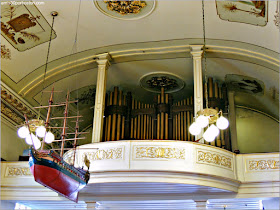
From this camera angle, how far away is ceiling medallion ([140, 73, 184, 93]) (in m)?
11.4

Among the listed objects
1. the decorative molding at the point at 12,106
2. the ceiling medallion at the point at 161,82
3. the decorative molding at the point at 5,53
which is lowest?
the decorative molding at the point at 12,106

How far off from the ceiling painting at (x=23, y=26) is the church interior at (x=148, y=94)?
0.03 metres

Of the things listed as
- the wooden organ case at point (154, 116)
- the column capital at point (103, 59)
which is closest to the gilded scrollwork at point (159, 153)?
the wooden organ case at point (154, 116)

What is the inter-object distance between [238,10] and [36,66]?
573 cm

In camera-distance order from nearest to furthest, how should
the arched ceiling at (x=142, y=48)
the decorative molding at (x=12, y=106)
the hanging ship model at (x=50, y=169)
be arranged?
the hanging ship model at (x=50, y=169), the arched ceiling at (x=142, y=48), the decorative molding at (x=12, y=106)

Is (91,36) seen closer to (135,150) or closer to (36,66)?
(36,66)

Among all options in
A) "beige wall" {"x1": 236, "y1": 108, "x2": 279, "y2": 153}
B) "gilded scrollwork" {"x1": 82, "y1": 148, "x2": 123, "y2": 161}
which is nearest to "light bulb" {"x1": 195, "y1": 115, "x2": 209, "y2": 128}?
"gilded scrollwork" {"x1": 82, "y1": 148, "x2": 123, "y2": 161}

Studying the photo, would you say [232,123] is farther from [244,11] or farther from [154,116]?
[244,11]

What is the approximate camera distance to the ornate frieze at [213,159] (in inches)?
309

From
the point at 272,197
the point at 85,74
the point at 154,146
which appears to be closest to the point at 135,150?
the point at 154,146

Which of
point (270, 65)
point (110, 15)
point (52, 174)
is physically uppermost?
point (110, 15)

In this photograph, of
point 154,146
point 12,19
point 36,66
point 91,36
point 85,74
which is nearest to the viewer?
point 154,146

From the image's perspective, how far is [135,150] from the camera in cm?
795

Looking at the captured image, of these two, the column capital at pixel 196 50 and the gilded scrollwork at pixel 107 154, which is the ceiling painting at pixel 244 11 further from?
the gilded scrollwork at pixel 107 154
